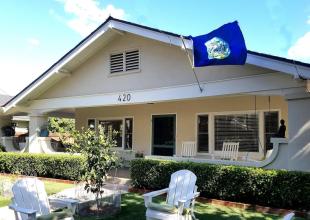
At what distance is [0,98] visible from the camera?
20281 millimetres

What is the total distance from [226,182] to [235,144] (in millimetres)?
3547

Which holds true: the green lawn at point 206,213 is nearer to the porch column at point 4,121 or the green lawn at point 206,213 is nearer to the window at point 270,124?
the window at point 270,124

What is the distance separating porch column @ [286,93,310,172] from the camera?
8.49 meters

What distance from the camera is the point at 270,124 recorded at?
38.9ft

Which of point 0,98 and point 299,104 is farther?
point 0,98

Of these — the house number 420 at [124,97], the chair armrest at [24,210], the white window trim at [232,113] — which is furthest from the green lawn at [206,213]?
the house number 420 at [124,97]

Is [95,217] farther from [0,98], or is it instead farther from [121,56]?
[0,98]

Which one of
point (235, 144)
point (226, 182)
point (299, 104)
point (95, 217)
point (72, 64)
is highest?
point (72, 64)

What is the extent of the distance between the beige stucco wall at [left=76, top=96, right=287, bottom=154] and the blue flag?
3.59 m

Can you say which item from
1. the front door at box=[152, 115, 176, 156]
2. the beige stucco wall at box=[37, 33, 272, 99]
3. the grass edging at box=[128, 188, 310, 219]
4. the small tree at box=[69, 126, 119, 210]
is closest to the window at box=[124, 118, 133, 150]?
the front door at box=[152, 115, 176, 156]

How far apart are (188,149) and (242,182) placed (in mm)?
4898

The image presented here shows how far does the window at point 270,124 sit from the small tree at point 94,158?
615 cm

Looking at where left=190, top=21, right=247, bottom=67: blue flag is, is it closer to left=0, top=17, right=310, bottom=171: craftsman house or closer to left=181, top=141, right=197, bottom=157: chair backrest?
left=0, top=17, right=310, bottom=171: craftsman house

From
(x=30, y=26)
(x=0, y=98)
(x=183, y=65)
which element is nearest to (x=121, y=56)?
(x=183, y=65)
